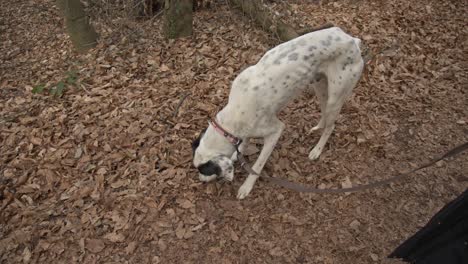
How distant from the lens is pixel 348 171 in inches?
154

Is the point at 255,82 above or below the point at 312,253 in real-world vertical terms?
above

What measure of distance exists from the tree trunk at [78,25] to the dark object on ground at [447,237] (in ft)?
17.8

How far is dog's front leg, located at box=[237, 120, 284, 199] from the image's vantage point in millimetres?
3576

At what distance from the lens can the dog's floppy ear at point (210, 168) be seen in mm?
3314

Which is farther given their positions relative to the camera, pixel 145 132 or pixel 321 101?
pixel 145 132

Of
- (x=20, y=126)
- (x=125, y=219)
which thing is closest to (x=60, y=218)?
(x=125, y=219)

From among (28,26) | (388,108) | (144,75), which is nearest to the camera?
(388,108)

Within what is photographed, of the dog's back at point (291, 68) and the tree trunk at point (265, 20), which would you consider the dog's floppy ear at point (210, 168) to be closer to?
the dog's back at point (291, 68)

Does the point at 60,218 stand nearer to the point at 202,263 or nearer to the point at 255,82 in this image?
the point at 202,263

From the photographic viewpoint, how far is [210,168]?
3332mm

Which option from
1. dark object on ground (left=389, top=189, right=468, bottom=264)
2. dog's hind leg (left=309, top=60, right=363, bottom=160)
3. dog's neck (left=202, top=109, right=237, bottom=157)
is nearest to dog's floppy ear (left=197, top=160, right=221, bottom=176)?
dog's neck (left=202, top=109, right=237, bottom=157)

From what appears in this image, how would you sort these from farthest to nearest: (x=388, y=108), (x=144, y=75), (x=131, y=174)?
(x=144, y=75) → (x=388, y=108) → (x=131, y=174)

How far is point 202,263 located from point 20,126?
3.06 m

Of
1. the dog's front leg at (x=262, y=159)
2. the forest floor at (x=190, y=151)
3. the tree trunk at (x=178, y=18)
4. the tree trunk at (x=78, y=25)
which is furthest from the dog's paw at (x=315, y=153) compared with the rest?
the tree trunk at (x=78, y=25)
